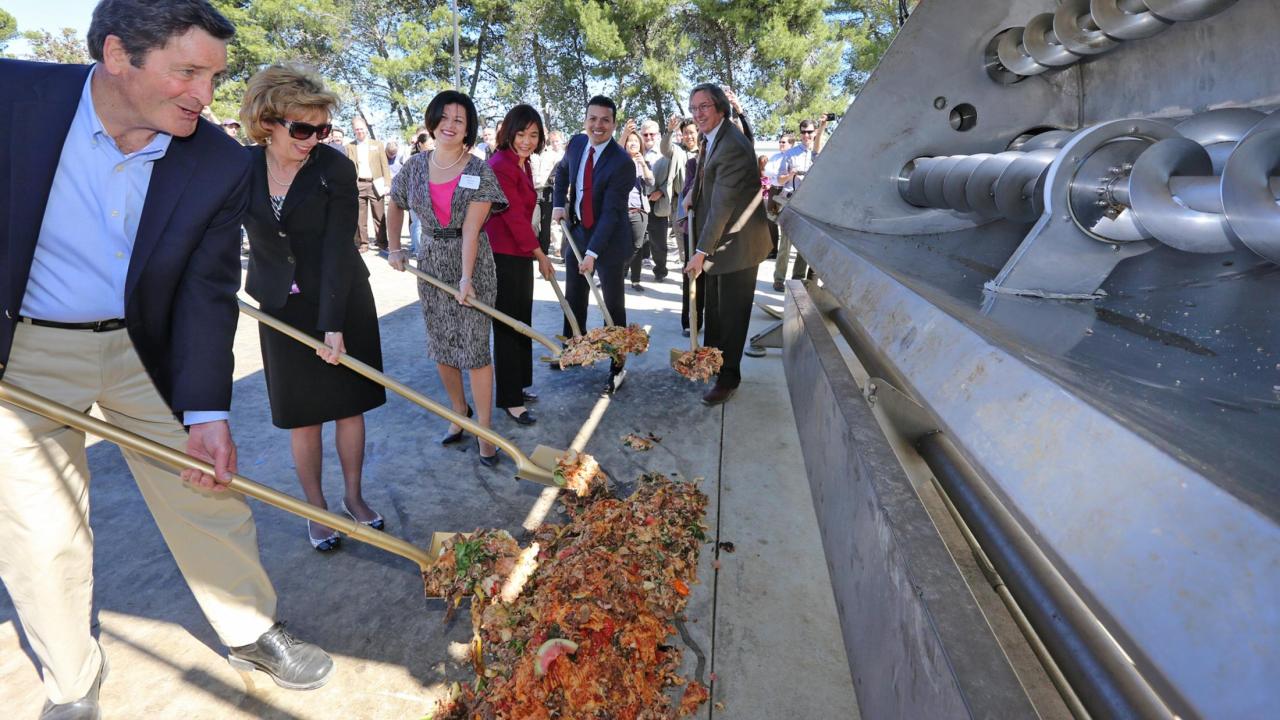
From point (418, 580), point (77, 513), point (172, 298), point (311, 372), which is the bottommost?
point (418, 580)

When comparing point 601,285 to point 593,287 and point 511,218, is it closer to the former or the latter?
point 593,287

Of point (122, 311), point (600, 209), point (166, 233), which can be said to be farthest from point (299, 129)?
point (600, 209)

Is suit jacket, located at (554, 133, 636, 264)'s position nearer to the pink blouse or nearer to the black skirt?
the pink blouse

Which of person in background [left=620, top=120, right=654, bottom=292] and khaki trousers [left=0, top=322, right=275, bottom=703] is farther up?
person in background [left=620, top=120, right=654, bottom=292]

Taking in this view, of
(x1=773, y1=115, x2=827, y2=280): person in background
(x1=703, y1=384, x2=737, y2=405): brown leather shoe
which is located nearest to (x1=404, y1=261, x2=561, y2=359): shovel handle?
(x1=703, y1=384, x2=737, y2=405): brown leather shoe

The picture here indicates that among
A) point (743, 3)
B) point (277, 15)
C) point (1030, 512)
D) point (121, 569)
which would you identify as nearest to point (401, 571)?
point (121, 569)

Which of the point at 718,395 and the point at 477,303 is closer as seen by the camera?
the point at 477,303

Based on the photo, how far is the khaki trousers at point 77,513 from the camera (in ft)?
Answer: 5.81

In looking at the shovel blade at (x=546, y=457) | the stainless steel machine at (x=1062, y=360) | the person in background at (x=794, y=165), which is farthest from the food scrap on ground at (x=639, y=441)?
the person in background at (x=794, y=165)

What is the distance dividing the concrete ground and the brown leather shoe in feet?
0.22

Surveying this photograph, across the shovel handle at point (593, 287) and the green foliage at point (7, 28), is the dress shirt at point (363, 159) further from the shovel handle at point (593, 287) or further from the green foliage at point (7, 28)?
the green foliage at point (7, 28)

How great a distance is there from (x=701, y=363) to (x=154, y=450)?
334cm

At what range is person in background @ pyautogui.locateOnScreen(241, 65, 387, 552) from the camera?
250cm

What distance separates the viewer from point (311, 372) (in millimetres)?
2818
